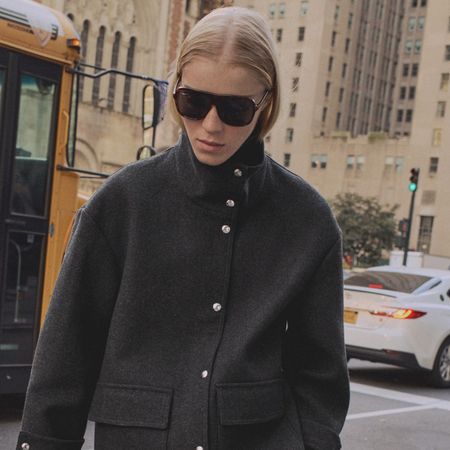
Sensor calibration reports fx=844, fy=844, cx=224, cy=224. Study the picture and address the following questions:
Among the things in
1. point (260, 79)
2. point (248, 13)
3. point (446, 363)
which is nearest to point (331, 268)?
point (260, 79)

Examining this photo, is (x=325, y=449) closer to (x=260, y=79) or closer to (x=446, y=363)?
(x=260, y=79)

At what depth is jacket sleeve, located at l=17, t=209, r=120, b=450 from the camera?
190 cm

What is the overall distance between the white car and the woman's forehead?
8.86 m

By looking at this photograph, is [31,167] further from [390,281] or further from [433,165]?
[433,165]

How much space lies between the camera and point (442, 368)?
1067cm

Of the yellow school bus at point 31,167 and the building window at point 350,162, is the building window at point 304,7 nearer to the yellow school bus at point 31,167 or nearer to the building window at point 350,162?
the building window at point 350,162

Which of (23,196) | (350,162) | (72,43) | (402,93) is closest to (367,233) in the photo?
(350,162)

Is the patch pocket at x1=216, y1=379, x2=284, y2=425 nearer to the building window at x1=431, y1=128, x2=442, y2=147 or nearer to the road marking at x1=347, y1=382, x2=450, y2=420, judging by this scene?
the road marking at x1=347, y1=382, x2=450, y2=420

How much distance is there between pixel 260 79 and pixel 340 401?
0.83 metres

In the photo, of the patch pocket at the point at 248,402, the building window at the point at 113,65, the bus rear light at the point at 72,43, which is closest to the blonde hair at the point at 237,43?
the patch pocket at the point at 248,402

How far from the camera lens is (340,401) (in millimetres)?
2121

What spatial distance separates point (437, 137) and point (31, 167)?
3082 inches

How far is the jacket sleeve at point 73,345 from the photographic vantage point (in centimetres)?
190

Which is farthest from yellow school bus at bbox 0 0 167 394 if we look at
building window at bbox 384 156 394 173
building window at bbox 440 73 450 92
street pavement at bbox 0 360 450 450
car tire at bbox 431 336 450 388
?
building window at bbox 384 156 394 173
